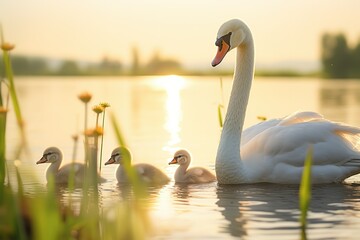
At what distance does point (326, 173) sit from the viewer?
8.50 metres

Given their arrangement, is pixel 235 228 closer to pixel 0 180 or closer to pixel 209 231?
pixel 209 231

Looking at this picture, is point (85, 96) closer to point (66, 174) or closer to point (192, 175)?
point (192, 175)

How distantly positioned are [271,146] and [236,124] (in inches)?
20.9

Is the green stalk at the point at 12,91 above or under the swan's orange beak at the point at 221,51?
under

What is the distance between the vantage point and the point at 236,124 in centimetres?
873

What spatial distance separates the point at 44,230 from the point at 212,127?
1426 cm

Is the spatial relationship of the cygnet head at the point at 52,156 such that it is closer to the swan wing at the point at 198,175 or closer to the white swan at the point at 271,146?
the swan wing at the point at 198,175

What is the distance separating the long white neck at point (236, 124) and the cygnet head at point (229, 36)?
0.13 m

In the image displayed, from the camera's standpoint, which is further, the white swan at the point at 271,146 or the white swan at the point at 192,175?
the white swan at the point at 192,175

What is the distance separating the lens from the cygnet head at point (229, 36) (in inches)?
335

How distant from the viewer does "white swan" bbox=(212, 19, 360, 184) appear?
331 inches

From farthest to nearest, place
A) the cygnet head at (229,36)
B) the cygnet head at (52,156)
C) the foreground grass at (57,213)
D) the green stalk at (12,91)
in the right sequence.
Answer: the cygnet head at (52,156) → the cygnet head at (229,36) → the green stalk at (12,91) → the foreground grass at (57,213)

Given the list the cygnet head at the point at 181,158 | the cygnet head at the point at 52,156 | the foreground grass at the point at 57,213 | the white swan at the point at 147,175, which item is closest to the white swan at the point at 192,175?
the cygnet head at the point at 181,158

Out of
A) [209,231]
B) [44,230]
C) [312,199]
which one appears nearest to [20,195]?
[44,230]
